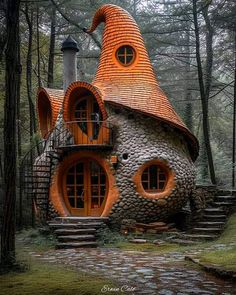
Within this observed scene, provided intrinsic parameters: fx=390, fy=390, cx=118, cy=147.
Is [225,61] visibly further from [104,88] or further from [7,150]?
[7,150]

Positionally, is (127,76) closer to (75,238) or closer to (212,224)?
(212,224)

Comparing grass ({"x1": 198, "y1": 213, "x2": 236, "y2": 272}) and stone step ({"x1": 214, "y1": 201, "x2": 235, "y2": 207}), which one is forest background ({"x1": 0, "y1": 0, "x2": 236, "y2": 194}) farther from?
grass ({"x1": 198, "y1": 213, "x2": 236, "y2": 272})

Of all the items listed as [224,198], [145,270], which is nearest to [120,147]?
[224,198]

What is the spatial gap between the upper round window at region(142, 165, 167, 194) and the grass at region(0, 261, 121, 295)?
5.97 m

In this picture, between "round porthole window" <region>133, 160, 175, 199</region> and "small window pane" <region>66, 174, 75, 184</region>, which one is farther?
"small window pane" <region>66, 174, 75, 184</region>

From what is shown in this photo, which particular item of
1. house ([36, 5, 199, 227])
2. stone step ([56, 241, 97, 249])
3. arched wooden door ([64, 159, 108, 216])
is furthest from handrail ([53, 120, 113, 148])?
stone step ([56, 241, 97, 249])

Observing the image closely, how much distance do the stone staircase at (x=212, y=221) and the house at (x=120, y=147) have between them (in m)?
0.93

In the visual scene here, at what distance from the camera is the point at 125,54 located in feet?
45.9

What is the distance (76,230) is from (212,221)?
13.9ft

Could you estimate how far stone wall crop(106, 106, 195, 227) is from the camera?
11.8 metres

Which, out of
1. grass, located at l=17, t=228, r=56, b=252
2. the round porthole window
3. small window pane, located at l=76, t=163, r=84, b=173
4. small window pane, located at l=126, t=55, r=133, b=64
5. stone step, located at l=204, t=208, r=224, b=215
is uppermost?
small window pane, located at l=126, t=55, r=133, b=64

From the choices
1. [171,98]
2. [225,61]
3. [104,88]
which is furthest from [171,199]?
[171,98]

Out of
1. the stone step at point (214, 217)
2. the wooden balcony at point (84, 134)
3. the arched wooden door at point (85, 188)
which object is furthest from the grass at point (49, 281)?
the stone step at point (214, 217)

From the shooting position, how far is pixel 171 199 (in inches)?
473
